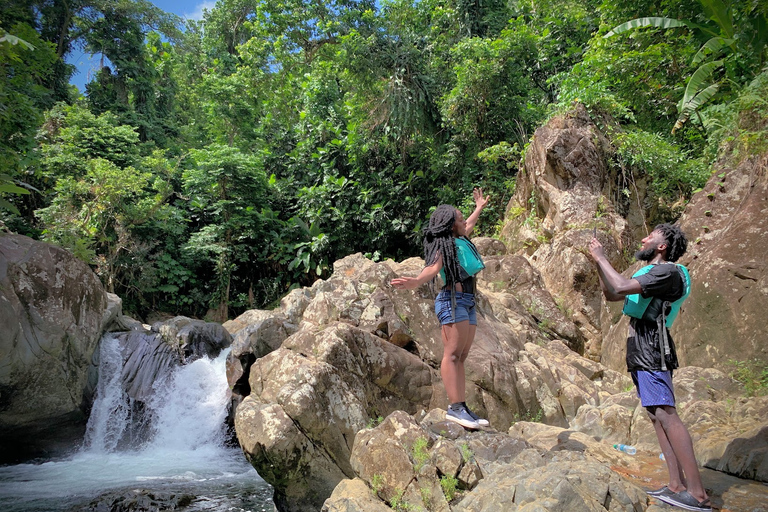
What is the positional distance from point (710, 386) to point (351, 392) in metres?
3.79

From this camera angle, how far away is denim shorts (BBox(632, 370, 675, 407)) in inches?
134

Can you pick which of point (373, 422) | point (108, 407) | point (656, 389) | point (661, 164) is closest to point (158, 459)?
point (108, 407)

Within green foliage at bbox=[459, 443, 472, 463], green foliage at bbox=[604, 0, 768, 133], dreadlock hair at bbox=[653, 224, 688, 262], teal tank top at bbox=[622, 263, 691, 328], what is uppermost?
green foliage at bbox=[604, 0, 768, 133]

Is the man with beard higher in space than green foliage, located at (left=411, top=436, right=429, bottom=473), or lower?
higher

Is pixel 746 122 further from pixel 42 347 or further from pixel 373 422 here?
pixel 42 347

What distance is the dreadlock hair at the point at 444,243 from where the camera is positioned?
4.34 m

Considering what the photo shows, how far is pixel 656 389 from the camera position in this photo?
11.3 ft

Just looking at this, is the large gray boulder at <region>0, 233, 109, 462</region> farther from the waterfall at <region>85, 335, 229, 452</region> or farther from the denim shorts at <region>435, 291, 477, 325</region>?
the denim shorts at <region>435, 291, 477, 325</region>

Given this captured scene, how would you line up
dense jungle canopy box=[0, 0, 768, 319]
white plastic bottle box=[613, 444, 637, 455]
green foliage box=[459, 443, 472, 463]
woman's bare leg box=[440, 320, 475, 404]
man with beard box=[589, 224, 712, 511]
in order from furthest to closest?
dense jungle canopy box=[0, 0, 768, 319], white plastic bottle box=[613, 444, 637, 455], woman's bare leg box=[440, 320, 475, 404], green foliage box=[459, 443, 472, 463], man with beard box=[589, 224, 712, 511]

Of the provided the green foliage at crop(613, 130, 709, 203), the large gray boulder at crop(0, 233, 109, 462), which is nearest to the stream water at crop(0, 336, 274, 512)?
the large gray boulder at crop(0, 233, 109, 462)

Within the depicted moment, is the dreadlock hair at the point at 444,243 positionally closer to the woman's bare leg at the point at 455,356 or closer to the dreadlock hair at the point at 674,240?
the woman's bare leg at the point at 455,356

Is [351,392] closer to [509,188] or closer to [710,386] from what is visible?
[710,386]

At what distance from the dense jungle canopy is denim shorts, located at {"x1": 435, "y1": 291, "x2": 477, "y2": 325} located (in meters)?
7.72

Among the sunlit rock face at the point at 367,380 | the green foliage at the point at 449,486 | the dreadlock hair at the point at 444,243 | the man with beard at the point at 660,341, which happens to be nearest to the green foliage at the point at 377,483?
the green foliage at the point at 449,486
